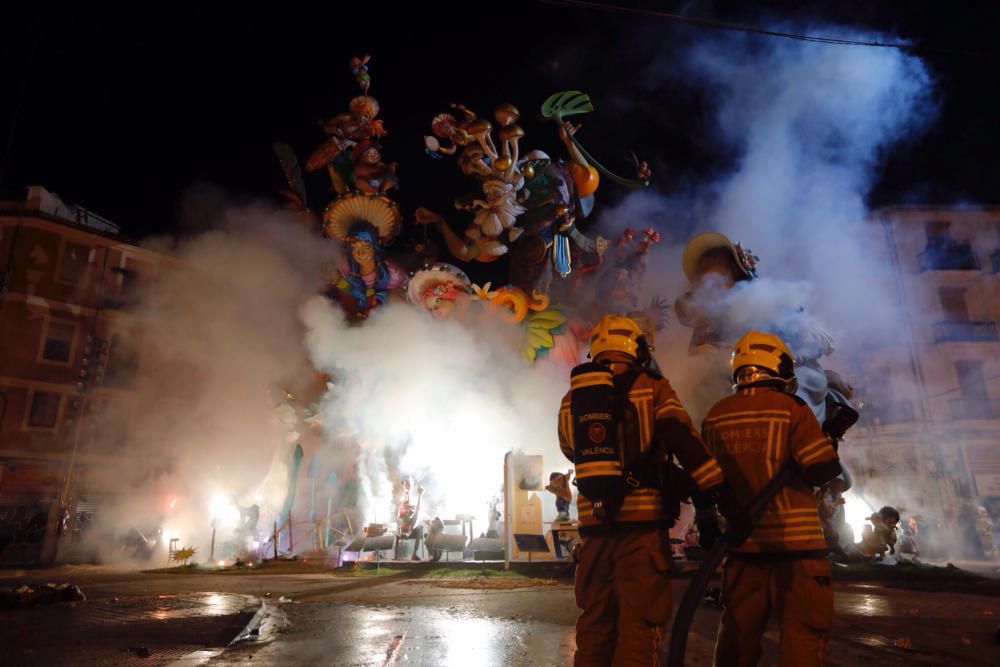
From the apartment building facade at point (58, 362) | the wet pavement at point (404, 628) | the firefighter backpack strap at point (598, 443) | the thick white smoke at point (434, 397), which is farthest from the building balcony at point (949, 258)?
the apartment building facade at point (58, 362)

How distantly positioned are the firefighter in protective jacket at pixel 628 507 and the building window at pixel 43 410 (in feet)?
78.1

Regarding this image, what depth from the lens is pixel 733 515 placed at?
2.89m

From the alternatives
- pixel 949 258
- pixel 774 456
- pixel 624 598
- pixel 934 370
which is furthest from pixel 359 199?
pixel 949 258

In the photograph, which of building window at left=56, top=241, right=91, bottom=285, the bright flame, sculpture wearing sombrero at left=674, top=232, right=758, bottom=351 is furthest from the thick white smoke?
building window at left=56, top=241, right=91, bottom=285

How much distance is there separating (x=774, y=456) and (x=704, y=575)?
75 cm

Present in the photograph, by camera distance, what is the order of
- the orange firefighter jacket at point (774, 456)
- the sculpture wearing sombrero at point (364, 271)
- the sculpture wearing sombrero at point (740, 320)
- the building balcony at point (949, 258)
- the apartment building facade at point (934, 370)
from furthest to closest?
the building balcony at point (949, 258), the apartment building facade at point (934, 370), the sculpture wearing sombrero at point (364, 271), the sculpture wearing sombrero at point (740, 320), the orange firefighter jacket at point (774, 456)

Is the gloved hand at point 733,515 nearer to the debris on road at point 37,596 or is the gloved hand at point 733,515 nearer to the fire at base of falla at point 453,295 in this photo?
the debris on road at point 37,596

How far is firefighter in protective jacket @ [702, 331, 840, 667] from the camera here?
2875 mm

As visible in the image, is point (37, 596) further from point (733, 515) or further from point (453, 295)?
point (453, 295)

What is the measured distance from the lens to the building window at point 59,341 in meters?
21.5

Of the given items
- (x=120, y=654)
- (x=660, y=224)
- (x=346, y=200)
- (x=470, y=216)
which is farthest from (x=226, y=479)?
(x=120, y=654)

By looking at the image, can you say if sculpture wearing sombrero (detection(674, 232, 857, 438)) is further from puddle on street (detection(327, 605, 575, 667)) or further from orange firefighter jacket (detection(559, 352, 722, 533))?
orange firefighter jacket (detection(559, 352, 722, 533))

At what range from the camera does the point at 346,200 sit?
16016mm

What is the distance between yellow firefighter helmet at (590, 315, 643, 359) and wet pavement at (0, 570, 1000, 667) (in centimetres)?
217
